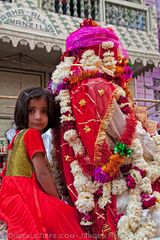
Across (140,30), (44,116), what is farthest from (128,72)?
(140,30)

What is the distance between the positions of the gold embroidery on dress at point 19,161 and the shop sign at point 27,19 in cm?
441

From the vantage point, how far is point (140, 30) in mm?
7273

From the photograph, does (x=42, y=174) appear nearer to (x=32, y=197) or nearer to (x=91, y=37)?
(x=32, y=197)

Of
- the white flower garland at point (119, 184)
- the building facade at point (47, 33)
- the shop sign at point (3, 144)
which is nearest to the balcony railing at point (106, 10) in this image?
the building facade at point (47, 33)

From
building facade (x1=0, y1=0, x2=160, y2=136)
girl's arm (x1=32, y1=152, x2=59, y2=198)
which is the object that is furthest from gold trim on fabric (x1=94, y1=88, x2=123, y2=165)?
building facade (x1=0, y1=0, x2=160, y2=136)

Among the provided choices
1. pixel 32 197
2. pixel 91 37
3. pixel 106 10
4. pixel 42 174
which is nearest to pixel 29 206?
pixel 32 197

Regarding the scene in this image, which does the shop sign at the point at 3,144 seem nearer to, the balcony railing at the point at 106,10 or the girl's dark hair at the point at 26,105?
the balcony railing at the point at 106,10

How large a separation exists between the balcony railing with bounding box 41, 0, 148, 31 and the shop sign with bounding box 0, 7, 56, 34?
0.30 metres

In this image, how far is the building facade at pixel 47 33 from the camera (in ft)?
19.4

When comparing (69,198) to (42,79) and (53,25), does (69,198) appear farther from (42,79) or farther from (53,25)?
(42,79)

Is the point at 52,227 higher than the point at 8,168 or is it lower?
lower

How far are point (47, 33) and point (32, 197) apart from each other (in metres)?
4.88

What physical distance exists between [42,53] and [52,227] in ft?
17.6

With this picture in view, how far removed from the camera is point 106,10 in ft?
23.1
